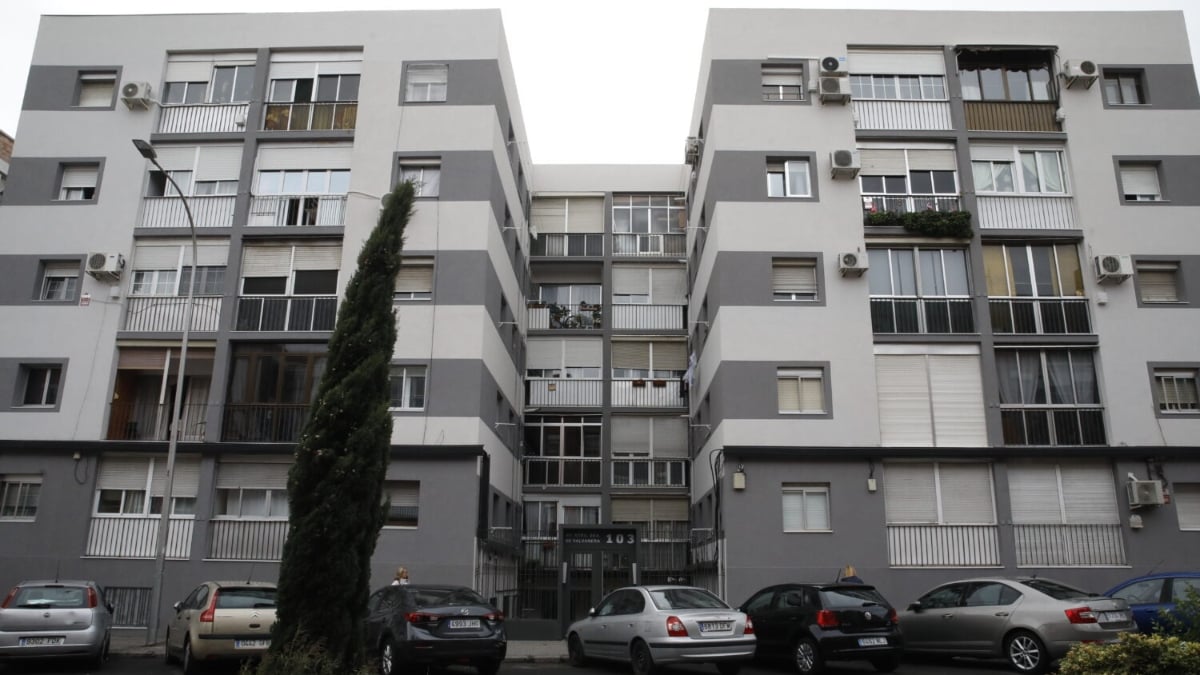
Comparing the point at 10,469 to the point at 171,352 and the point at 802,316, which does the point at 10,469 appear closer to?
the point at 171,352

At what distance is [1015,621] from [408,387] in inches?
565

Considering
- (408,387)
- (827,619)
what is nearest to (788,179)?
(408,387)

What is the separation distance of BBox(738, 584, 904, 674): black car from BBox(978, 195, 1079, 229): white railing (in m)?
12.9

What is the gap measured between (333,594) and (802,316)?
14582mm

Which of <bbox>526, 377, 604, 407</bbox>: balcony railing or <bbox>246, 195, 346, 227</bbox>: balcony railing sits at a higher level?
<bbox>246, 195, 346, 227</bbox>: balcony railing

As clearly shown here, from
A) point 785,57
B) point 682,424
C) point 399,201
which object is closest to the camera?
point 399,201

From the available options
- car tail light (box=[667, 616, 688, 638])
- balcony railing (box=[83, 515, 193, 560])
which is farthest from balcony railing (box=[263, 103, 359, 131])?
car tail light (box=[667, 616, 688, 638])

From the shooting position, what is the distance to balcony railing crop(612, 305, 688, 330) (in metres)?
31.3

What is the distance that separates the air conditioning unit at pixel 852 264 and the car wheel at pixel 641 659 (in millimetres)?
11801

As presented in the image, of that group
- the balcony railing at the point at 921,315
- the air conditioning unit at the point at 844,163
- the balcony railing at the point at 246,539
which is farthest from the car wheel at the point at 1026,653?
the balcony railing at the point at 246,539

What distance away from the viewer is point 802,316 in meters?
22.2

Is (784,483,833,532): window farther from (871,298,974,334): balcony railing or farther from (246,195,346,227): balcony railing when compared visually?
(246,195,346,227): balcony railing

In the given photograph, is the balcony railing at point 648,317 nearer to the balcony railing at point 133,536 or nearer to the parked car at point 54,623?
the balcony railing at point 133,536

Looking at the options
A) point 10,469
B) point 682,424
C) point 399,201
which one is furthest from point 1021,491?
point 10,469
